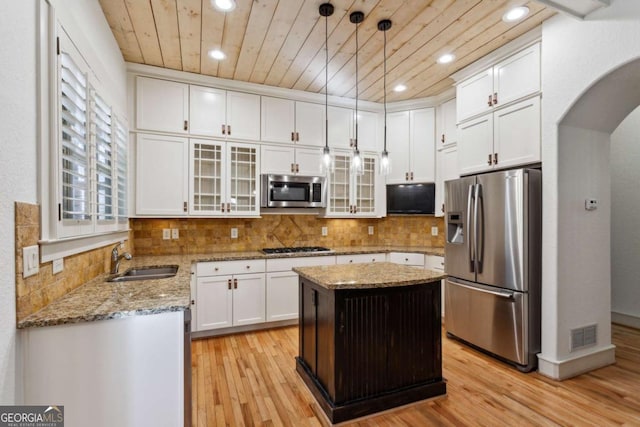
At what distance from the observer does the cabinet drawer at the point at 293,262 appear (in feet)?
11.7

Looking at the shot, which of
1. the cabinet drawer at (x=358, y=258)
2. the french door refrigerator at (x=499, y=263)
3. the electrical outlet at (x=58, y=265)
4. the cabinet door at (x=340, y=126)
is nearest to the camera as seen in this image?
the electrical outlet at (x=58, y=265)

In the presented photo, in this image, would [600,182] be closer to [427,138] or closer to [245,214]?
[427,138]

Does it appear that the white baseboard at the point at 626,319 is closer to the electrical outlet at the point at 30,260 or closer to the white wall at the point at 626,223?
the white wall at the point at 626,223

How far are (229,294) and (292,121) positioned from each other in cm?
219

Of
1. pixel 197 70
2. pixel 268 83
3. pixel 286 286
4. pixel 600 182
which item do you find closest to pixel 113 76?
pixel 197 70

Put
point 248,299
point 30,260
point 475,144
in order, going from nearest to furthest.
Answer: point 30,260
point 475,144
point 248,299

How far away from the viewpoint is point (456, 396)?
227cm

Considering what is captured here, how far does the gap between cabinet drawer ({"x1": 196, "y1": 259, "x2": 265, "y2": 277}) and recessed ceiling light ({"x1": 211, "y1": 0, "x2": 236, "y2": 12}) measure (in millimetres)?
2315

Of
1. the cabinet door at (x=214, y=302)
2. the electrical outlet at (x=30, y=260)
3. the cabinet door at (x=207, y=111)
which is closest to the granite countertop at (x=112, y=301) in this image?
the electrical outlet at (x=30, y=260)

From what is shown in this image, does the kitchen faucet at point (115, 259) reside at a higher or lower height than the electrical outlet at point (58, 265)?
lower

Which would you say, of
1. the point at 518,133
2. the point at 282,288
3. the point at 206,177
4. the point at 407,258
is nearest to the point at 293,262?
the point at 282,288

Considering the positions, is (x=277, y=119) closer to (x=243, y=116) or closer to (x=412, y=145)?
(x=243, y=116)

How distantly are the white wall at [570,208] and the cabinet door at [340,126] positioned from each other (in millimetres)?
2175

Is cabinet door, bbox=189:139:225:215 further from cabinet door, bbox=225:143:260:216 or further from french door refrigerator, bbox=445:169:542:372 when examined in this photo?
french door refrigerator, bbox=445:169:542:372
